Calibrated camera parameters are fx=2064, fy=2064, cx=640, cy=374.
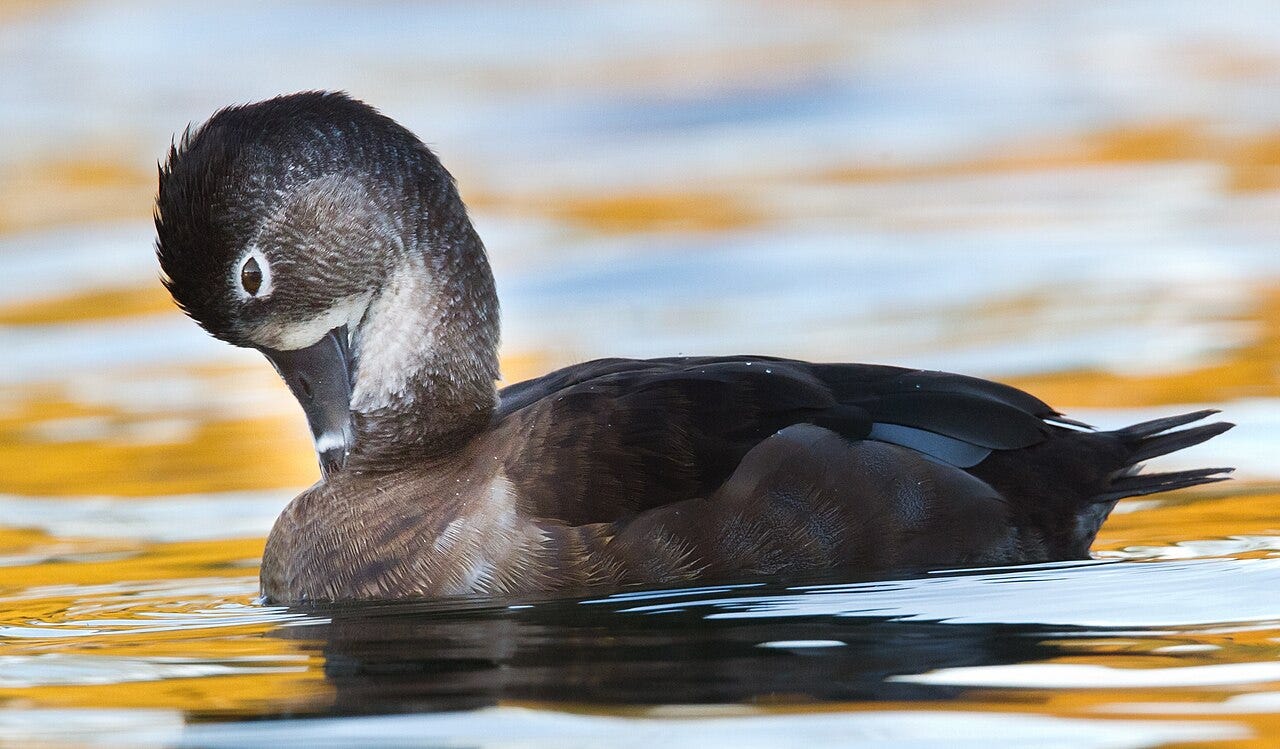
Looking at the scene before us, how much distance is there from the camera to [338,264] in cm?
539

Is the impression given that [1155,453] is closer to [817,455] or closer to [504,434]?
[817,455]

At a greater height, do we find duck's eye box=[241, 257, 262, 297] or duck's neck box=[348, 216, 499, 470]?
duck's eye box=[241, 257, 262, 297]

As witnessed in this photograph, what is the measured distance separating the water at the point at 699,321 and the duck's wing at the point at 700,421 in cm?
29

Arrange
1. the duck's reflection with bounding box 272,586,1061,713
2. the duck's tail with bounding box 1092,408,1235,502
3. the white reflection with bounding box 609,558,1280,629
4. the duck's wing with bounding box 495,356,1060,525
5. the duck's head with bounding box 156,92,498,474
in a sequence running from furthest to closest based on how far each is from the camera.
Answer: the duck's tail with bounding box 1092,408,1235,502, the duck's head with bounding box 156,92,498,474, the duck's wing with bounding box 495,356,1060,525, the white reflection with bounding box 609,558,1280,629, the duck's reflection with bounding box 272,586,1061,713

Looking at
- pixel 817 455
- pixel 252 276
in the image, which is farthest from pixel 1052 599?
pixel 252 276

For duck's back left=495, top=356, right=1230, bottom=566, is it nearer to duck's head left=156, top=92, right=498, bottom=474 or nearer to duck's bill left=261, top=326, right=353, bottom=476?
duck's head left=156, top=92, right=498, bottom=474

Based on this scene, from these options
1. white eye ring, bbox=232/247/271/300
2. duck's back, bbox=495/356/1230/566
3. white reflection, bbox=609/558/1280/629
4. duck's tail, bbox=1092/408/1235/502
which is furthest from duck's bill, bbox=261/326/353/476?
duck's tail, bbox=1092/408/1235/502

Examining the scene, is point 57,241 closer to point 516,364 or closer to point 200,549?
point 516,364

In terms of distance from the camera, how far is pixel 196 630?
504 cm

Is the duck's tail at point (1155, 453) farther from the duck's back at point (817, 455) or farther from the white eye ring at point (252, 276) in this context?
the white eye ring at point (252, 276)

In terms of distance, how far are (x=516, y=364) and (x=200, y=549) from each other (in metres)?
3.45

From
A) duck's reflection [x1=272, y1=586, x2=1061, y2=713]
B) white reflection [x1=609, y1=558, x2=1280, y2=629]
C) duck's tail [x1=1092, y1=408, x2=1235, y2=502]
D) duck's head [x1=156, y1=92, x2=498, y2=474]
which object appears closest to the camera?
duck's reflection [x1=272, y1=586, x2=1061, y2=713]

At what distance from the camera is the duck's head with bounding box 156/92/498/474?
5.30 meters

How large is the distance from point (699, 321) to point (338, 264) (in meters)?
5.25
